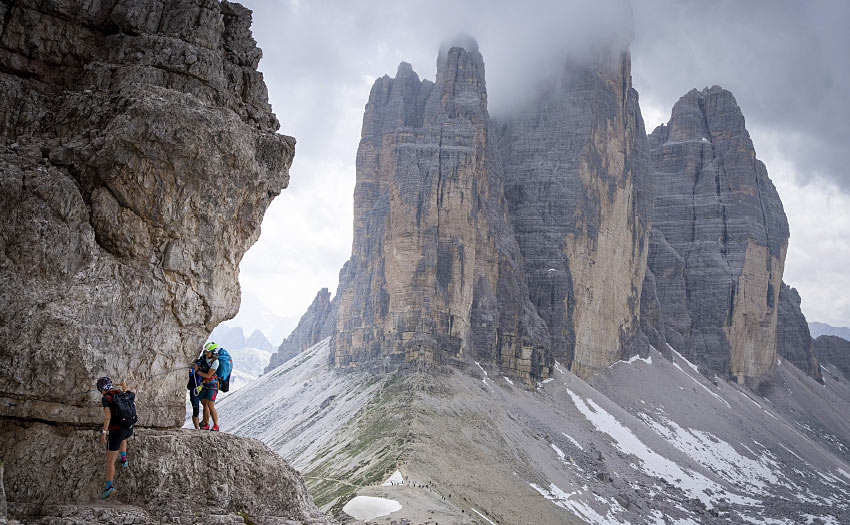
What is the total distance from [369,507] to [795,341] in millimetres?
147951

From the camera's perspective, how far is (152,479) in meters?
11.1

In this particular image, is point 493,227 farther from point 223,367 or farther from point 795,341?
point 795,341

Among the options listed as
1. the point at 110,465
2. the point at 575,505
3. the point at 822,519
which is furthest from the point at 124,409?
the point at 822,519

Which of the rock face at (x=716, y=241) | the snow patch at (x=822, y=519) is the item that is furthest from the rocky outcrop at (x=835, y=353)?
the snow patch at (x=822, y=519)

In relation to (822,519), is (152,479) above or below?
above

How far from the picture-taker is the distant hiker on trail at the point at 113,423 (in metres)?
10.6

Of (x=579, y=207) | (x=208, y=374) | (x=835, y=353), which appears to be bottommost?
(x=208, y=374)

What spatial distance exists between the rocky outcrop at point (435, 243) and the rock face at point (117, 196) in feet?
202

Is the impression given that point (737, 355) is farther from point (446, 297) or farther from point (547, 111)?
point (446, 297)

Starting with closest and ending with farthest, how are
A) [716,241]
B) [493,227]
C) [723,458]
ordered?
[493,227]
[723,458]
[716,241]

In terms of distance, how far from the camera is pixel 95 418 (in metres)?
10.9

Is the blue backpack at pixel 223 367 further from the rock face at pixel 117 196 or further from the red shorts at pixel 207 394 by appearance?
the rock face at pixel 117 196

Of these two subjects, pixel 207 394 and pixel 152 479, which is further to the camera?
pixel 207 394

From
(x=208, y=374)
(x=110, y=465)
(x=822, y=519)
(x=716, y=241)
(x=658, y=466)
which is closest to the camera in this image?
(x=110, y=465)
